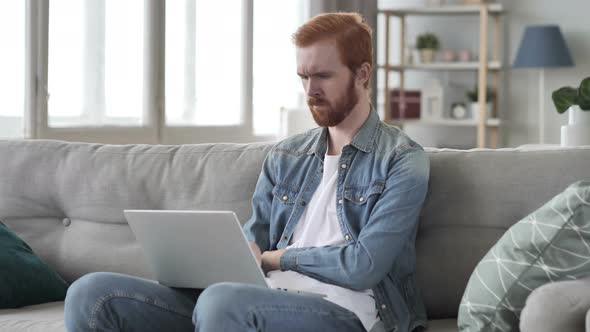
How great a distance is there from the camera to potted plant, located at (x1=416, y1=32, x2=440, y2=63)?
659 centimetres

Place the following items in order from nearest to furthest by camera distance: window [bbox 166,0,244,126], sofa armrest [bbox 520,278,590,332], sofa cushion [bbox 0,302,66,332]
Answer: sofa armrest [bbox 520,278,590,332], sofa cushion [bbox 0,302,66,332], window [bbox 166,0,244,126]

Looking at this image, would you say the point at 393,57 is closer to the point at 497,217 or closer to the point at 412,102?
the point at 412,102

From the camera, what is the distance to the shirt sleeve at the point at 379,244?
203 cm

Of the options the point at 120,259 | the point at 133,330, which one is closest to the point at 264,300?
the point at 133,330

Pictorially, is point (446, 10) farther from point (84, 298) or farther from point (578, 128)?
point (84, 298)

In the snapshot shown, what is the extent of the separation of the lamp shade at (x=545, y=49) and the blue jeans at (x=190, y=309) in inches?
179

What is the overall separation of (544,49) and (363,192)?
4.41 metres

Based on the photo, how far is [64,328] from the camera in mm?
2217

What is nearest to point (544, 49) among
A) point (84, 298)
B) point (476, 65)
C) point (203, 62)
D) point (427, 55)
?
point (476, 65)

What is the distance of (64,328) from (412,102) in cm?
461

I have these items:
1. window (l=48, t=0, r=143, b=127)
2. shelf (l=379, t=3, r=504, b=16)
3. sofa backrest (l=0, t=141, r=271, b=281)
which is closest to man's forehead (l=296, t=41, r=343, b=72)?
sofa backrest (l=0, t=141, r=271, b=281)

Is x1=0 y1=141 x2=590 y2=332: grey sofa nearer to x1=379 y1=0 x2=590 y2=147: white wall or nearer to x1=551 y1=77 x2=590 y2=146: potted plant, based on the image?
x1=551 y1=77 x2=590 y2=146: potted plant

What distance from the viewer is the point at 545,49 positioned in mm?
6238

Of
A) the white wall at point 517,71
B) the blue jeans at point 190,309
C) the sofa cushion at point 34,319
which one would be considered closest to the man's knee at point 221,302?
the blue jeans at point 190,309
